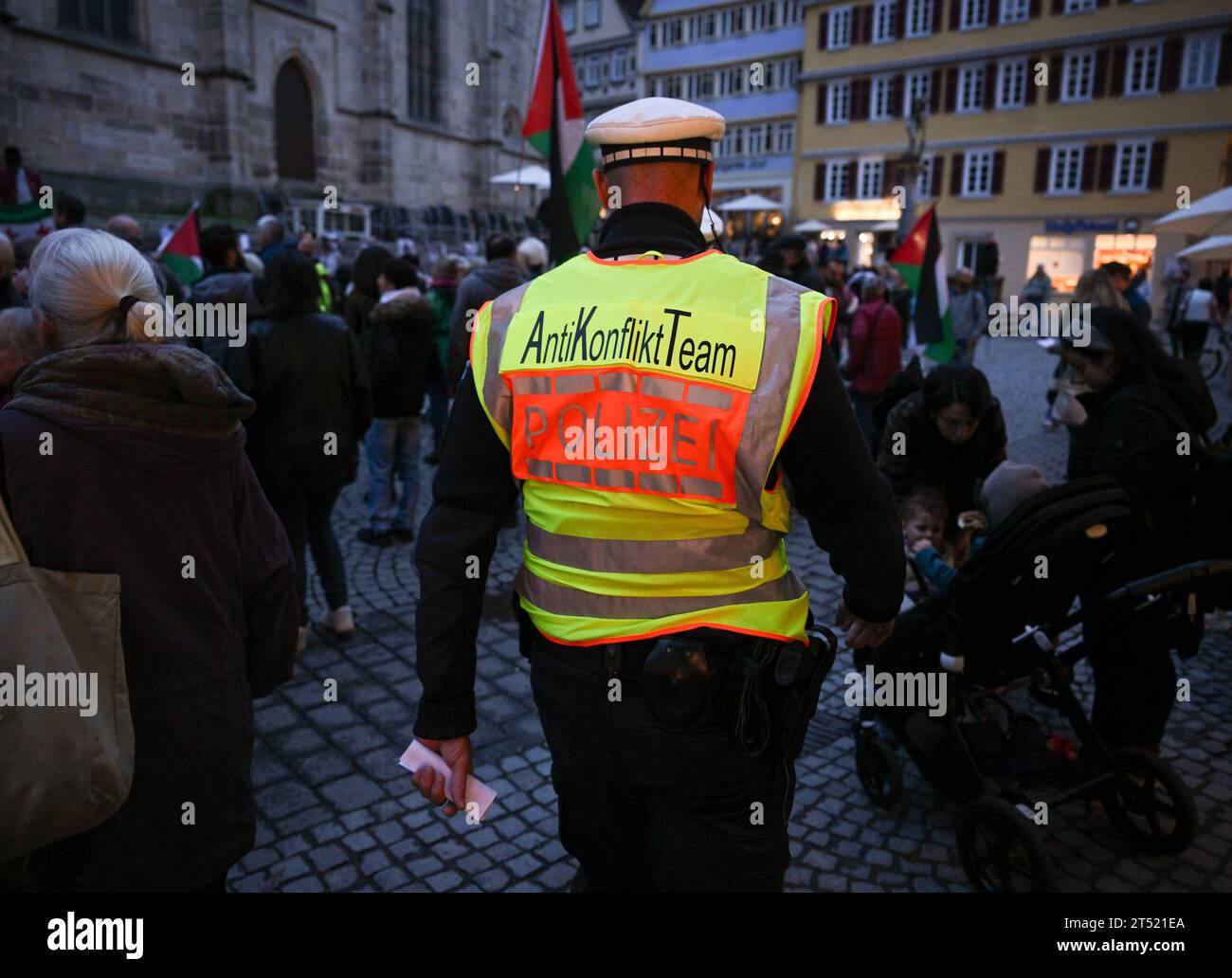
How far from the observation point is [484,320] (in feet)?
6.73

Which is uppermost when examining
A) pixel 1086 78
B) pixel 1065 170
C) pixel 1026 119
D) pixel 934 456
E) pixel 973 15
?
pixel 973 15

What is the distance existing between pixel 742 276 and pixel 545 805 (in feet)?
8.41

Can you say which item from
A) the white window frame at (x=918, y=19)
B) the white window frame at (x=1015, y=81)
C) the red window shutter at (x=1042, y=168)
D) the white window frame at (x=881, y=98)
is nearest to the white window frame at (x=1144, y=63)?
the red window shutter at (x=1042, y=168)

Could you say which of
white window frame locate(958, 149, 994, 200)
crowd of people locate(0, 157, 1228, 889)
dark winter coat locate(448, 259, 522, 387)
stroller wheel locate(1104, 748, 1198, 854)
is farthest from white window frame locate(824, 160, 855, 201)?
stroller wheel locate(1104, 748, 1198, 854)

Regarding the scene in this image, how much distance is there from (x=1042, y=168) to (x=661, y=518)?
38.6m

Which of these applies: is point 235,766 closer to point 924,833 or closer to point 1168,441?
point 924,833

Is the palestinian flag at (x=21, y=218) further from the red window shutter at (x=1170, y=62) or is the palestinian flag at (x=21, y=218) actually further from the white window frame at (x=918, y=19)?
the white window frame at (x=918, y=19)

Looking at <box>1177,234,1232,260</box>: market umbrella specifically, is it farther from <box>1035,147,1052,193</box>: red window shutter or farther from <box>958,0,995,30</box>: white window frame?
<box>958,0,995,30</box>: white window frame

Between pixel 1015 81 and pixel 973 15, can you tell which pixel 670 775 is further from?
pixel 973 15

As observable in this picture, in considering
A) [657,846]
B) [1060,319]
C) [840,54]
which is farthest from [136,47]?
[840,54]

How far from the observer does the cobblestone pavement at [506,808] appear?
3326 millimetres

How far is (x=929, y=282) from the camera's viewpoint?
8.16 meters

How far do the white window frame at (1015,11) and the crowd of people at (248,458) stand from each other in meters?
33.8

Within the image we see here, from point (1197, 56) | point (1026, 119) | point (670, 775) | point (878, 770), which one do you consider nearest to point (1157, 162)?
point (1197, 56)
